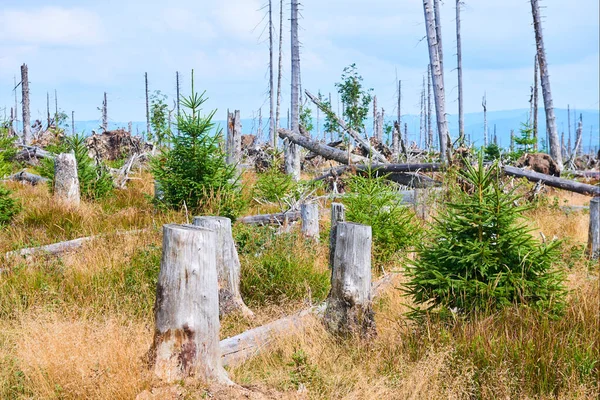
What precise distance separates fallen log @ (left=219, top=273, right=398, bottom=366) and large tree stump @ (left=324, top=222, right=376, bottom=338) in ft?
1.19

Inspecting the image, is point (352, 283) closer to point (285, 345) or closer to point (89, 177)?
point (285, 345)

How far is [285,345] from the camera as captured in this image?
4.98m

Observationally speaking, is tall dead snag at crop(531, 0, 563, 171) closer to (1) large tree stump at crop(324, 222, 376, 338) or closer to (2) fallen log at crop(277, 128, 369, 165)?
(2) fallen log at crop(277, 128, 369, 165)

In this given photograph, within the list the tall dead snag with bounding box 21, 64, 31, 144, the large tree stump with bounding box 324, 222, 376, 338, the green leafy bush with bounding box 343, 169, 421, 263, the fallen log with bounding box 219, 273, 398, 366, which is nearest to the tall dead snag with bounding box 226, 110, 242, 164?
the green leafy bush with bounding box 343, 169, 421, 263

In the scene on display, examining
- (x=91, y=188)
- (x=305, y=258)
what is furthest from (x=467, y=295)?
(x=91, y=188)

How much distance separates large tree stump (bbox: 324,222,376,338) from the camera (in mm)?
5090

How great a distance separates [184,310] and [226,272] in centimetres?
233

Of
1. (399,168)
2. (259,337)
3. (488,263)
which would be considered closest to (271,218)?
(259,337)

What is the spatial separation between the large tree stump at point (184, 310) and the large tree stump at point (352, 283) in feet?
5.38

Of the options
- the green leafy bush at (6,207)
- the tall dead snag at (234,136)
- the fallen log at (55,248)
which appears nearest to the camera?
the fallen log at (55,248)

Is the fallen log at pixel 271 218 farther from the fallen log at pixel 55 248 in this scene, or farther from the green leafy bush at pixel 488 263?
the green leafy bush at pixel 488 263

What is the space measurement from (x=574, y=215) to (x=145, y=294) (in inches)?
386

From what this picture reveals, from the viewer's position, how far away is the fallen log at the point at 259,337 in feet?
15.9

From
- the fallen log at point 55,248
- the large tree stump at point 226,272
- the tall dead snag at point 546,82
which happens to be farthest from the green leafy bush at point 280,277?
the tall dead snag at point 546,82
